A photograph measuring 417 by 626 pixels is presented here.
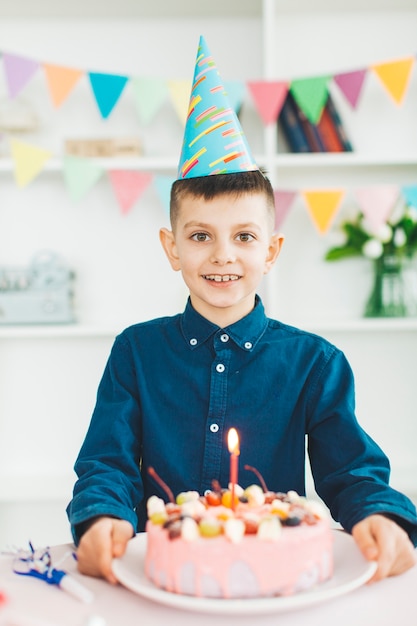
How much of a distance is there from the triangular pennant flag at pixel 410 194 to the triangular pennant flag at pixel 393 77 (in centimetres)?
26

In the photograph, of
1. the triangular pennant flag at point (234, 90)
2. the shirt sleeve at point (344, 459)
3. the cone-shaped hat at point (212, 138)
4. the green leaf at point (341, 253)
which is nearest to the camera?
the shirt sleeve at point (344, 459)

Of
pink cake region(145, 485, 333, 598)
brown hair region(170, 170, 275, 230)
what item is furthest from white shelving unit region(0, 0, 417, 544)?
pink cake region(145, 485, 333, 598)

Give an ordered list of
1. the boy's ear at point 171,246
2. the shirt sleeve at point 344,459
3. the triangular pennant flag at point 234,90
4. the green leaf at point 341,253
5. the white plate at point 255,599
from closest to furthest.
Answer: the white plate at point 255,599 < the shirt sleeve at point 344,459 < the boy's ear at point 171,246 < the triangular pennant flag at point 234,90 < the green leaf at point 341,253

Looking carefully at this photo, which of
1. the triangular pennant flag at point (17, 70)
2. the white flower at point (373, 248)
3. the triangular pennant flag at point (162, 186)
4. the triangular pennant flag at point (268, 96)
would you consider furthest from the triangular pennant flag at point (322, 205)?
the triangular pennant flag at point (17, 70)

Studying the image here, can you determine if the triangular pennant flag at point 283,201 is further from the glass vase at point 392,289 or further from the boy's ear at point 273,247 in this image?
the boy's ear at point 273,247

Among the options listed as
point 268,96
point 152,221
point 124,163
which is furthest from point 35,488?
point 268,96

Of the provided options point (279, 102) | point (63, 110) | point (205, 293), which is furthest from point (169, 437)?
point (63, 110)

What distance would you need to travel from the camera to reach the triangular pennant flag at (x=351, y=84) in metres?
2.20

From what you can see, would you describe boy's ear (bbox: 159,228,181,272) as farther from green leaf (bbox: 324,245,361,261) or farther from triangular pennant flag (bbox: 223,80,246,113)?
green leaf (bbox: 324,245,361,261)

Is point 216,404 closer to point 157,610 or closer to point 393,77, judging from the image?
point 157,610

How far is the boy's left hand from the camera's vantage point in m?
0.74

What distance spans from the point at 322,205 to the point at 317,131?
9.2 inches

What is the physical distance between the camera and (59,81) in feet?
7.36

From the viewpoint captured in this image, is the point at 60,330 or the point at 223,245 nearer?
the point at 223,245
